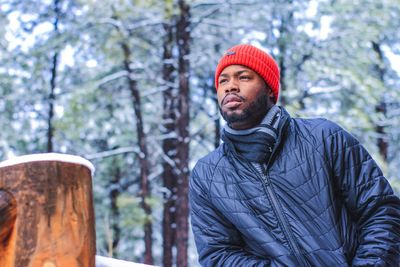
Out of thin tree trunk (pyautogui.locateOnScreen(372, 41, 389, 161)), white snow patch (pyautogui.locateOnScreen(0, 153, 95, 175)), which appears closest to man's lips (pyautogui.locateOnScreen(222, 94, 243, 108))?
white snow patch (pyautogui.locateOnScreen(0, 153, 95, 175))

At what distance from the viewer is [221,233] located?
2.19 metres

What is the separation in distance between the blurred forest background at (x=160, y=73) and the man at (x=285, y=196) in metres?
9.54

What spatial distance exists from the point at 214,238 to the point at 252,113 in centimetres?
53

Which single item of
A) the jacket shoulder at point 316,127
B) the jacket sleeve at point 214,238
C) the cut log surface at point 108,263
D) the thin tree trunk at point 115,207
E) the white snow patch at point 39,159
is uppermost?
the jacket shoulder at point 316,127

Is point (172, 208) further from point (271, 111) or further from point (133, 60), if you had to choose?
point (271, 111)

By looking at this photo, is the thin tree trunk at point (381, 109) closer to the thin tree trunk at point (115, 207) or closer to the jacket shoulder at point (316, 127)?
the thin tree trunk at point (115, 207)

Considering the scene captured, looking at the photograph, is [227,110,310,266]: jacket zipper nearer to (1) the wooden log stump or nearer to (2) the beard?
(2) the beard

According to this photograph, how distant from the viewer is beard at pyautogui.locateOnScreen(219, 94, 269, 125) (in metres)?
2.28

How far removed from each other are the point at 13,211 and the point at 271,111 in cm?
109

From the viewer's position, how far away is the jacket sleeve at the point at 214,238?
2.13 m

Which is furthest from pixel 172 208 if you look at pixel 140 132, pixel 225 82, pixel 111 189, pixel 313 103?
pixel 225 82

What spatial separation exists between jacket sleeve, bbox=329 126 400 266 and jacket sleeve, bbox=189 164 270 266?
0.38 meters

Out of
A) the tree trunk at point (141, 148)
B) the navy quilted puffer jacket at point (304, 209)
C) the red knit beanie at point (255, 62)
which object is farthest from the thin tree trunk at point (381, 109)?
the navy quilted puffer jacket at point (304, 209)

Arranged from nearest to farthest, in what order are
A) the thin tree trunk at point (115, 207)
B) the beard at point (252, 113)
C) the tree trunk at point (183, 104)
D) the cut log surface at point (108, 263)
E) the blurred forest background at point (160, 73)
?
the cut log surface at point (108, 263) → the beard at point (252, 113) → the tree trunk at point (183, 104) → the blurred forest background at point (160, 73) → the thin tree trunk at point (115, 207)
